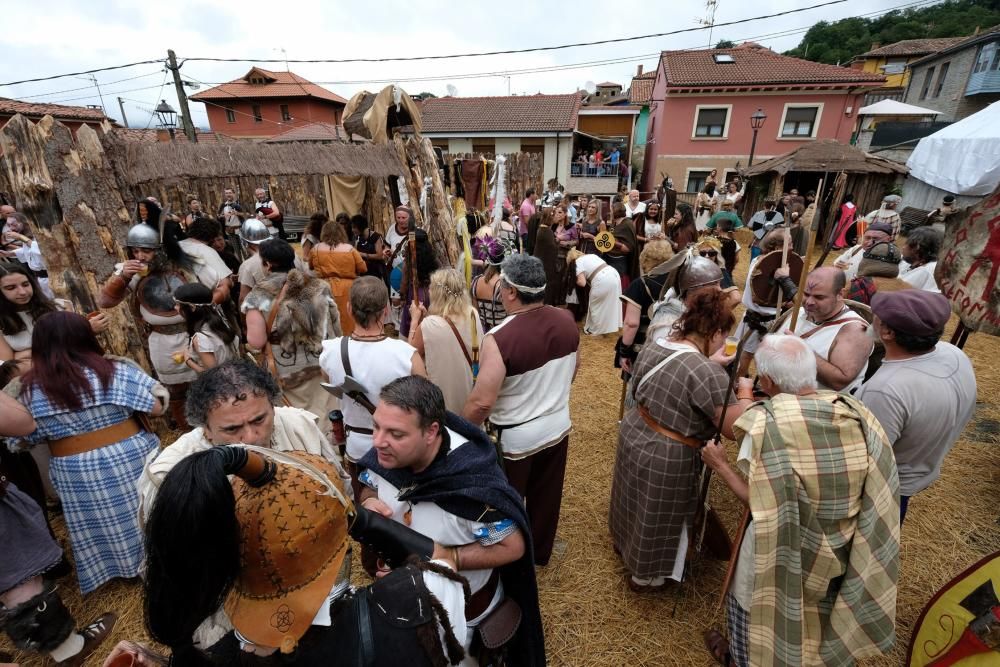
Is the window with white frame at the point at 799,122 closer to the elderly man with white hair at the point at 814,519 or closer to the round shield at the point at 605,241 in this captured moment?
the round shield at the point at 605,241

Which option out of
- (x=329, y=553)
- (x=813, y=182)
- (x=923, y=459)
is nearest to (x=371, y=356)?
(x=329, y=553)

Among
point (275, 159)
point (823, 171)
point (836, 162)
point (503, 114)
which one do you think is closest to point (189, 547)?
point (275, 159)

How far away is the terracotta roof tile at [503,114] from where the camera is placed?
26531 millimetres

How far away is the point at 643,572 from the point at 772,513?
4.13ft

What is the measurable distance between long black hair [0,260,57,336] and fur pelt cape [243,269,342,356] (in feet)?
4.62

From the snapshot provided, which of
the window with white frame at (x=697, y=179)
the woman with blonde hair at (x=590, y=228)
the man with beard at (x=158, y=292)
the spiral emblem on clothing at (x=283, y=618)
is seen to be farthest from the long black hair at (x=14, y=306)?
the window with white frame at (x=697, y=179)

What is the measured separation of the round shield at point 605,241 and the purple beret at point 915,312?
14.9 feet

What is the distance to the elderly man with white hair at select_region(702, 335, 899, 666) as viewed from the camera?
171 centimetres

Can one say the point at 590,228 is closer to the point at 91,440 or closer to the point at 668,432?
the point at 668,432

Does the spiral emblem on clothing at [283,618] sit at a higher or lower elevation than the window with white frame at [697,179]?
lower

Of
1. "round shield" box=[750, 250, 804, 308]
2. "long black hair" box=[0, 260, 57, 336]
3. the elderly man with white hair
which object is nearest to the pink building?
"round shield" box=[750, 250, 804, 308]

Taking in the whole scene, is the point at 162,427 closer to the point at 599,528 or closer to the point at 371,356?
the point at 371,356

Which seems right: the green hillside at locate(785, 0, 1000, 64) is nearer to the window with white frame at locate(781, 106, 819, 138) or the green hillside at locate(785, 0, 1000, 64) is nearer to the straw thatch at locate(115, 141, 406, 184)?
the window with white frame at locate(781, 106, 819, 138)

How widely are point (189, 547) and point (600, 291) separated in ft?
20.0
